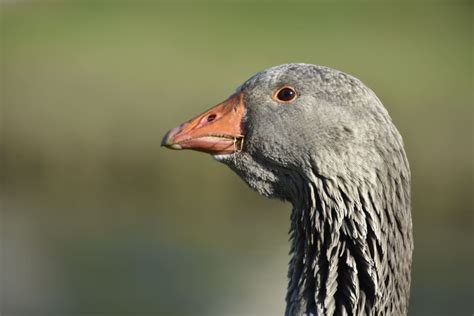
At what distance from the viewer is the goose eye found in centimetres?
532

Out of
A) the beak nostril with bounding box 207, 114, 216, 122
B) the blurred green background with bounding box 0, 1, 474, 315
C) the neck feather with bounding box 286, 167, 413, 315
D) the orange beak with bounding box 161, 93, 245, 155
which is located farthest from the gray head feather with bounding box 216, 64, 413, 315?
the blurred green background with bounding box 0, 1, 474, 315

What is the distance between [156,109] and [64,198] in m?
3.25

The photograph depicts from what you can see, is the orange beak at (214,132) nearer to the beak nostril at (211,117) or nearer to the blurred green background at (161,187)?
the beak nostril at (211,117)

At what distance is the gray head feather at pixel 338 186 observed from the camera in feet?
16.6

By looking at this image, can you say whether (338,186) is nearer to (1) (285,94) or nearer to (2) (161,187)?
(1) (285,94)

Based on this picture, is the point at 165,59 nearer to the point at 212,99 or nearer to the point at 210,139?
the point at 212,99

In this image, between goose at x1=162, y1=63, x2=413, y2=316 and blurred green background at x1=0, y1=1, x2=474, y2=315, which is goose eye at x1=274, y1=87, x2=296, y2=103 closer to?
goose at x1=162, y1=63, x2=413, y2=316

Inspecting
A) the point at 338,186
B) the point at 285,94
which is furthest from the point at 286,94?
the point at 338,186

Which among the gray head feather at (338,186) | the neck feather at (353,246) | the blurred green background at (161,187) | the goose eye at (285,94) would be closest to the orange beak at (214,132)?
the gray head feather at (338,186)

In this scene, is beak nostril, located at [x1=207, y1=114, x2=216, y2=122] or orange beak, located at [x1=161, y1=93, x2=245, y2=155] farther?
beak nostril, located at [x1=207, y1=114, x2=216, y2=122]

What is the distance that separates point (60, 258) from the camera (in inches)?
652

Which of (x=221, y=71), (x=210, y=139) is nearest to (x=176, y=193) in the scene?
(x=221, y=71)

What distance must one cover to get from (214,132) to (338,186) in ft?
3.08

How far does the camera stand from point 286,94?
5355mm
